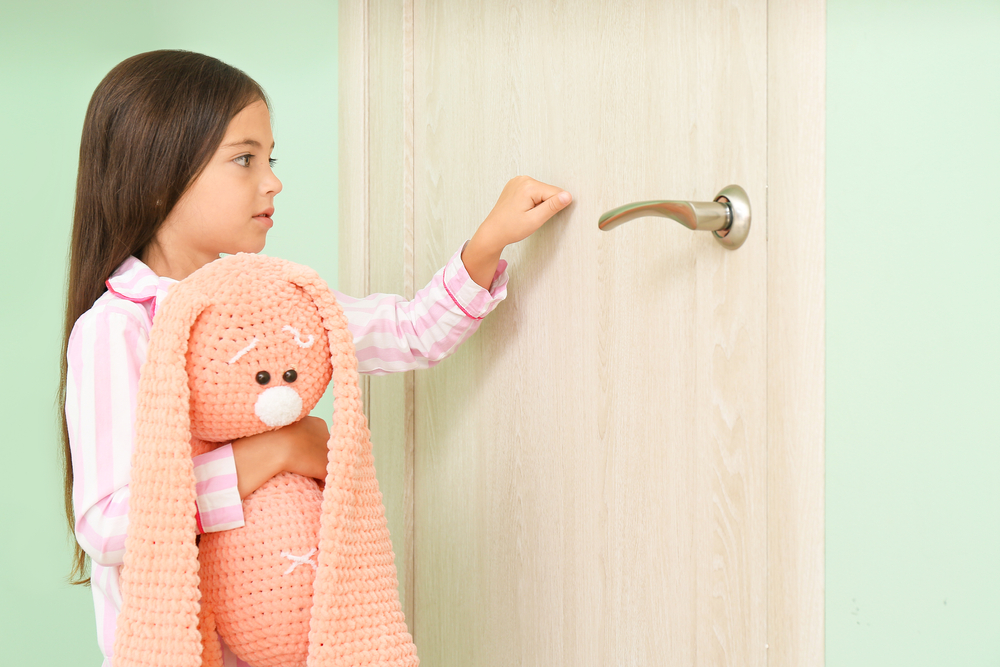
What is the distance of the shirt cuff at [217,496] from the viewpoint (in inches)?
25.7

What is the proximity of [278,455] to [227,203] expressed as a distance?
13.1 inches

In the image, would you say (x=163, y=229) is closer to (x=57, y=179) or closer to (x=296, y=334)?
(x=296, y=334)

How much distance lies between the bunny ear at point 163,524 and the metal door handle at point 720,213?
0.39 m

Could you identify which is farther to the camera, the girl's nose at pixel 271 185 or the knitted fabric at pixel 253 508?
the girl's nose at pixel 271 185

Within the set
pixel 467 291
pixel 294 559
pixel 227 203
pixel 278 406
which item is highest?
pixel 227 203

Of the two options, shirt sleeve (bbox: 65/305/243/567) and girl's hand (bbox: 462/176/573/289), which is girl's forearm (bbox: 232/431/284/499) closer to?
shirt sleeve (bbox: 65/305/243/567)

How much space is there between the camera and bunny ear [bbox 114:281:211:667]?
598 millimetres

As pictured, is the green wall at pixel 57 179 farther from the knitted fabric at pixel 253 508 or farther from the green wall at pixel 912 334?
the green wall at pixel 912 334

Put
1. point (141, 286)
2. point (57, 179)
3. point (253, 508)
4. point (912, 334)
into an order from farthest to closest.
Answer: point (57, 179)
point (141, 286)
point (253, 508)
point (912, 334)

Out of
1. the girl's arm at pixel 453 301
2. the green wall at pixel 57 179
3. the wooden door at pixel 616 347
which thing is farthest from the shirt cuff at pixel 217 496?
the green wall at pixel 57 179

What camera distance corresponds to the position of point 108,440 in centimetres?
71

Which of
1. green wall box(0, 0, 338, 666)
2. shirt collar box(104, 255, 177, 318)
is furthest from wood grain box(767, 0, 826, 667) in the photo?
green wall box(0, 0, 338, 666)

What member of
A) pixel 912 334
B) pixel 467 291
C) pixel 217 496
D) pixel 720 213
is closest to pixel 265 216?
pixel 467 291

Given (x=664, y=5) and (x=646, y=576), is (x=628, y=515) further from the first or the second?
(x=664, y=5)
